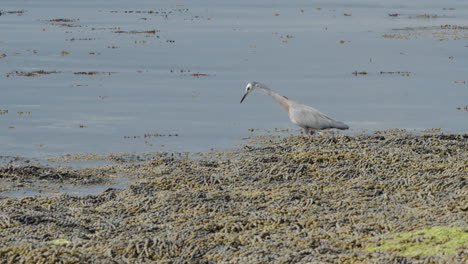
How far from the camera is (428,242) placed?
26.7 ft

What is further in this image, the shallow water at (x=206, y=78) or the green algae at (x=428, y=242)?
the shallow water at (x=206, y=78)

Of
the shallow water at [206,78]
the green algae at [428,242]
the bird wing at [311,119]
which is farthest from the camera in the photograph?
the shallow water at [206,78]

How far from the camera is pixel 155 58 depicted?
104ft

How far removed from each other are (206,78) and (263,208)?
15.8 m

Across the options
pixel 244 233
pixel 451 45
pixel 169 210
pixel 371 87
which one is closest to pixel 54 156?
pixel 169 210

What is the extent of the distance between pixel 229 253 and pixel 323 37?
3307 centimetres

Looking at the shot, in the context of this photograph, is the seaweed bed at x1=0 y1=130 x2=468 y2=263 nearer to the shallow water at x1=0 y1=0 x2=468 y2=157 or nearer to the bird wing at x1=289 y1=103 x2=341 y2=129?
the bird wing at x1=289 y1=103 x2=341 y2=129

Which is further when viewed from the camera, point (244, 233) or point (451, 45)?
point (451, 45)

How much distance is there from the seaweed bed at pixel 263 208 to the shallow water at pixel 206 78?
2.58m

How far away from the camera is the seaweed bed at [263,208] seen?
8227mm

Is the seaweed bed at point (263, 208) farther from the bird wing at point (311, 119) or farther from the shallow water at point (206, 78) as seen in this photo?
the shallow water at point (206, 78)

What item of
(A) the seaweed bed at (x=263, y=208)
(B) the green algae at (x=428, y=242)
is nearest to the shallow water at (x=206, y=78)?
(A) the seaweed bed at (x=263, y=208)

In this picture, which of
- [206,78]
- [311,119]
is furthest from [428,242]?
[206,78]

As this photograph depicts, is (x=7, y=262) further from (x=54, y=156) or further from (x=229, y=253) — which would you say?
(x=54, y=156)
